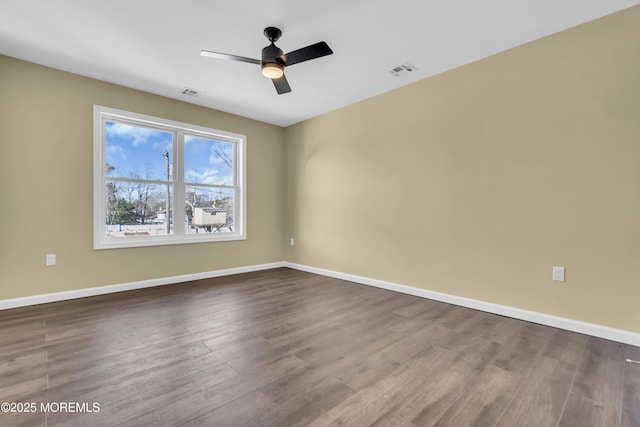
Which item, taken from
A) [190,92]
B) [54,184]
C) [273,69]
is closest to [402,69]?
[273,69]

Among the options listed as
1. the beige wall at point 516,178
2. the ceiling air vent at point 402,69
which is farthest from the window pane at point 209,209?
the ceiling air vent at point 402,69

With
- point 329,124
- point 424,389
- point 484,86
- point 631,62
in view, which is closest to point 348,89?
point 329,124

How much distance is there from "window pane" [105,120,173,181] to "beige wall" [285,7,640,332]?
2.72m

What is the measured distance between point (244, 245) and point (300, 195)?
131 centimetres

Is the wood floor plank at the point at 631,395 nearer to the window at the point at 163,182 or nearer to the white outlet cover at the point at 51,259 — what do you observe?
the window at the point at 163,182

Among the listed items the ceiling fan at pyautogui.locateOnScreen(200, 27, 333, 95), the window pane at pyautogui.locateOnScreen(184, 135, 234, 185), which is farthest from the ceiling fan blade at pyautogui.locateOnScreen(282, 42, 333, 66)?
the window pane at pyautogui.locateOnScreen(184, 135, 234, 185)

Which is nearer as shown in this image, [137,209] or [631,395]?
[631,395]

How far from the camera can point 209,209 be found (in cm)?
468

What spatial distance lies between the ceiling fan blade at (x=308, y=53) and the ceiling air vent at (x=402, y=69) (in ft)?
3.75

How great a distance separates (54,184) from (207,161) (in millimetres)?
1903

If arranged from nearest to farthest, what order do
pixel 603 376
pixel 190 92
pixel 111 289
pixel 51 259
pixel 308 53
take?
pixel 603 376 < pixel 308 53 < pixel 51 259 < pixel 111 289 < pixel 190 92

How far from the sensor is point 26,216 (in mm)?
3113

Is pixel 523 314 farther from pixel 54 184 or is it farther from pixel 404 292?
pixel 54 184

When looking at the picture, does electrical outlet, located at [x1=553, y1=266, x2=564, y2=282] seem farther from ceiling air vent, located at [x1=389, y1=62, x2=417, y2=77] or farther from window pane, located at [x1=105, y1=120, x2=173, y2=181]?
window pane, located at [x1=105, y1=120, x2=173, y2=181]
